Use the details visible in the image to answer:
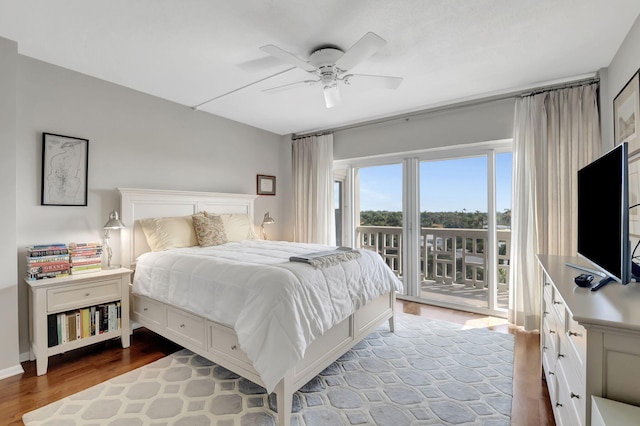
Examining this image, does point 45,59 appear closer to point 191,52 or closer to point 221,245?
point 191,52

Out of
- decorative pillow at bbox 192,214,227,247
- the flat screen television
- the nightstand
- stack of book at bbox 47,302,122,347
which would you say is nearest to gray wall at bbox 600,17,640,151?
the flat screen television

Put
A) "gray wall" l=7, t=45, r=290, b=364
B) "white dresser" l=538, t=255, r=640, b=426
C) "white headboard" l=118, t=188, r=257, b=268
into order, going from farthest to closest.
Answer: "white headboard" l=118, t=188, r=257, b=268, "gray wall" l=7, t=45, r=290, b=364, "white dresser" l=538, t=255, r=640, b=426

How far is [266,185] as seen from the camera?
4.84m

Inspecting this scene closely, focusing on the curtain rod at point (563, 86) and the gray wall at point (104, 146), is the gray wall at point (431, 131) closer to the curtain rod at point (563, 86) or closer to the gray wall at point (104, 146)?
the curtain rod at point (563, 86)

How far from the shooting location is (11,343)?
2.31 meters

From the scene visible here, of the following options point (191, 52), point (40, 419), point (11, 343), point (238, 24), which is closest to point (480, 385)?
point (40, 419)

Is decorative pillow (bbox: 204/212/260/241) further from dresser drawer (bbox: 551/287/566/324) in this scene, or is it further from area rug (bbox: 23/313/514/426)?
dresser drawer (bbox: 551/287/566/324)

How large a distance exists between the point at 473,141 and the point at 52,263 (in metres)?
4.27

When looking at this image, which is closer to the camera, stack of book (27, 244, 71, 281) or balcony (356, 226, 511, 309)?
stack of book (27, 244, 71, 281)

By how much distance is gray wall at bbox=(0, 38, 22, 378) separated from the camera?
225 cm

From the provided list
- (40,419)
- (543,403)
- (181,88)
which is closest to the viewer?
(40,419)

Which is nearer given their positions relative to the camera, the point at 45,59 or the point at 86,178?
the point at 45,59

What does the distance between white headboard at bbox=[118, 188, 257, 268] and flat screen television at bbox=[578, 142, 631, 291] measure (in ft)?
11.8

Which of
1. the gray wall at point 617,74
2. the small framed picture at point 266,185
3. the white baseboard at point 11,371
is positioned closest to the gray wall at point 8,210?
the white baseboard at point 11,371
